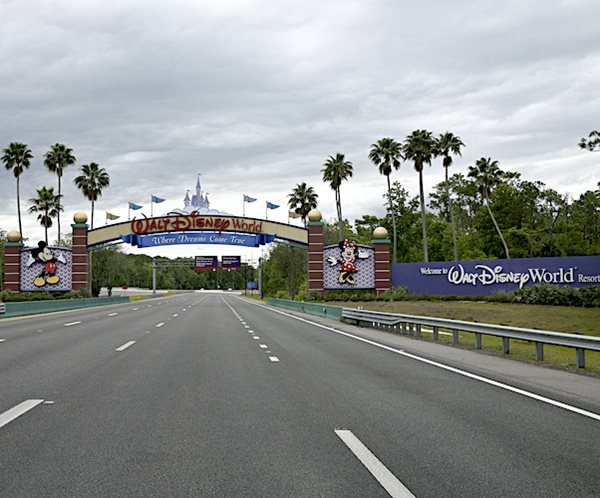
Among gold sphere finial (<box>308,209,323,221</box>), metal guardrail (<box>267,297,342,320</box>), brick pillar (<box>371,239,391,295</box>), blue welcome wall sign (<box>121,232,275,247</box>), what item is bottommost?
metal guardrail (<box>267,297,342,320</box>)

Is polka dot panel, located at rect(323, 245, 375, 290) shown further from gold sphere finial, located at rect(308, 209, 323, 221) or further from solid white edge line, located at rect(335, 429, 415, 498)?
solid white edge line, located at rect(335, 429, 415, 498)

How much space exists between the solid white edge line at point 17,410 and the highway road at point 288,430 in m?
0.01

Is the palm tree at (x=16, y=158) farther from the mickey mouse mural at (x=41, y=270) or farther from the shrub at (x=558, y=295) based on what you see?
the shrub at (x=558, y=295)

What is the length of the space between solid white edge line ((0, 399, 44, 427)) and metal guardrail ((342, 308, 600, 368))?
373 inches

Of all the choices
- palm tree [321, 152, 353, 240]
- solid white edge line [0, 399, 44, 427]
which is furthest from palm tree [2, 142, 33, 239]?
solid white edge line [0, 399, 44, 427]

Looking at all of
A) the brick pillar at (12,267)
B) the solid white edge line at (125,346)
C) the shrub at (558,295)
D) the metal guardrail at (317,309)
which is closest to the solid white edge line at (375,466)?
the solid white edge line at (125,346)

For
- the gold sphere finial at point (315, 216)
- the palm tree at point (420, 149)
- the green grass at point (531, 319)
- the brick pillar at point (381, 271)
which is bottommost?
the green grass at point (531, 319)

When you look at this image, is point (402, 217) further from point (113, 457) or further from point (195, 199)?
point (113, 457)

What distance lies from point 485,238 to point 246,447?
264ft

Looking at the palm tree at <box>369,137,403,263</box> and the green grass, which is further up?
the palm tree at <box>369,137,403,263</box>

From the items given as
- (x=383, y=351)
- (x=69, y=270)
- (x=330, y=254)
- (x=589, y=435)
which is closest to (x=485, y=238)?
(x=330, y=254)

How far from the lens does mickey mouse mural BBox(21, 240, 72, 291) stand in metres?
57.2

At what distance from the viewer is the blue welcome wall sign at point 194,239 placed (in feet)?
193

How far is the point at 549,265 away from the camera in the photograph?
4734 cm
